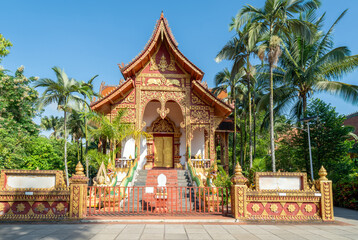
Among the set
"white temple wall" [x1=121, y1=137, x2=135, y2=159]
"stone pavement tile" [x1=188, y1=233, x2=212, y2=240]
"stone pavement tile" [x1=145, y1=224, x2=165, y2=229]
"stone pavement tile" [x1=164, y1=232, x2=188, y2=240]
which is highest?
"white temple wall" [x1=121, y1=137, x2=135, y2=159]

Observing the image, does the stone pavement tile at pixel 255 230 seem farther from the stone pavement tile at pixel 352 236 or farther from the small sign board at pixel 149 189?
the small sign board at pixel 149 189

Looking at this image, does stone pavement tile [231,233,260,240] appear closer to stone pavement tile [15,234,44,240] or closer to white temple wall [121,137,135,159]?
stone pavement tile [15,234,44,240]

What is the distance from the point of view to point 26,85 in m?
19.4

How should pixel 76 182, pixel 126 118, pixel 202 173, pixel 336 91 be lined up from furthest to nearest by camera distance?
pixel 336 91 → pixel 126 118 → pixel 202 173 → pixel 76 182

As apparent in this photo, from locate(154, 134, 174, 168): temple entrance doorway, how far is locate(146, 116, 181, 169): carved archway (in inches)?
13.6

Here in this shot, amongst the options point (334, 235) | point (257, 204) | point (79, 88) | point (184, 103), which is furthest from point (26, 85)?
point (334, 235)

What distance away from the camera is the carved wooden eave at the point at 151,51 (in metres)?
14.6

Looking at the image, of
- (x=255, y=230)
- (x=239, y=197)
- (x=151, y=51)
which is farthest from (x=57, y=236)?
(x=151, y=51)

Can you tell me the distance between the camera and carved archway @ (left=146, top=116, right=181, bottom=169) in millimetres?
16125

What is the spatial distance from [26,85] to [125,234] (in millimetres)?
17914

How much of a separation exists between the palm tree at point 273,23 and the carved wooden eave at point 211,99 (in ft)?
8.21

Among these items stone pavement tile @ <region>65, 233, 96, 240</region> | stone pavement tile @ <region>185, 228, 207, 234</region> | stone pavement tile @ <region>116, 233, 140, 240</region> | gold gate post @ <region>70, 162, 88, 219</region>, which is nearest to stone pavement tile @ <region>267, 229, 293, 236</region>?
stone pavement tile @ <region>185, 228, 207, 234</region>

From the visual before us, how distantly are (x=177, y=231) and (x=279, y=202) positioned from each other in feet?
11.5

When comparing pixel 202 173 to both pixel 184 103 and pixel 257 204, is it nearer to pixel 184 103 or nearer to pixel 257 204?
pixel 184 103
